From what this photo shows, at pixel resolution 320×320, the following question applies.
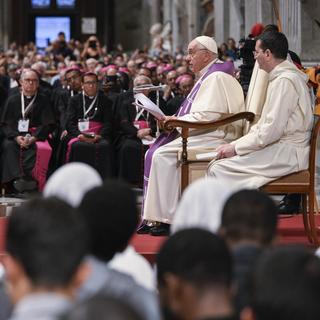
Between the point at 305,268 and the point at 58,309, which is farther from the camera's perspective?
the point at 305,268

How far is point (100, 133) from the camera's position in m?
12.4

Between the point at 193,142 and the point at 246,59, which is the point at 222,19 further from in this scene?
the point at 193,142

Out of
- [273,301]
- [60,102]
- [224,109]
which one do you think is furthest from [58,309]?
[60,102]

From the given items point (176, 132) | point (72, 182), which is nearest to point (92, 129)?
point (176, 132)

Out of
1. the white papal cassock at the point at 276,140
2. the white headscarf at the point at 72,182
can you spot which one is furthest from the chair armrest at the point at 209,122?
the white headscarf at the point at 72,182

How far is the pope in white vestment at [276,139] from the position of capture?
311 inches

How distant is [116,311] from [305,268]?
74cm

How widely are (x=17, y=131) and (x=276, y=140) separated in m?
4.97

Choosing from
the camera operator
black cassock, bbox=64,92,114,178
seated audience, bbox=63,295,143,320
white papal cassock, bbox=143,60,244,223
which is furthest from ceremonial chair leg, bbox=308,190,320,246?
the camera operator

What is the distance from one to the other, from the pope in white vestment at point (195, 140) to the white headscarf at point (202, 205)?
4.38m

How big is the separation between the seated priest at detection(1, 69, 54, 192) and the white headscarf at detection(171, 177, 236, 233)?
318 inches

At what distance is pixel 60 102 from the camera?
1338 centimetres

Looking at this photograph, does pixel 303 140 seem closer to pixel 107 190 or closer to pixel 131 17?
pixel 107 190

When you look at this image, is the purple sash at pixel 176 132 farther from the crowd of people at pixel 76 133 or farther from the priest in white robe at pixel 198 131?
the crowd of people at pixel 76 133
